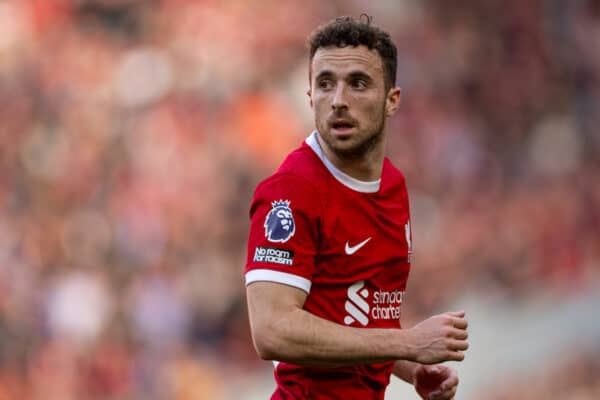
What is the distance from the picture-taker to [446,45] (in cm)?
954

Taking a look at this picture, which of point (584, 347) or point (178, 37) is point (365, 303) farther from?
point (178, 37)

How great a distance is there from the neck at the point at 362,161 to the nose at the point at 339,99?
6.5 inches

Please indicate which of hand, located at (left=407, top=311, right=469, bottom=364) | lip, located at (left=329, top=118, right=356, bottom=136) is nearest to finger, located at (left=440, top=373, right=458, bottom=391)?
hand, located at (left=407, top=311, right=469, bottom=364)

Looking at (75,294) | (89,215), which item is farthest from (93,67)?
(75,294)

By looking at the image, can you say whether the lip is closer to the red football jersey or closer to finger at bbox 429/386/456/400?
the red football jersey

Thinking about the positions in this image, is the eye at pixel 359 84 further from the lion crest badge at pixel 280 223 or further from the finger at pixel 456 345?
the finger at pixel 456 345

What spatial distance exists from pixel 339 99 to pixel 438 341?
881mm

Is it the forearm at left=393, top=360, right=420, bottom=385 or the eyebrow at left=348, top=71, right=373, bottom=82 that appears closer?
the eyebrow at left=348, top=71, right=373, bottom=82

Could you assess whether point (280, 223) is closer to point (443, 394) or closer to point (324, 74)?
point (324, 74)

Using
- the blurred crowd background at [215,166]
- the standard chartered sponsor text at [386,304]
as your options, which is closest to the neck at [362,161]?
the standard chartered sponsor text at [386,304]

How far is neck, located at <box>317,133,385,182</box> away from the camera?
3.54 meters

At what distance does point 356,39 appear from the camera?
3.54 meters

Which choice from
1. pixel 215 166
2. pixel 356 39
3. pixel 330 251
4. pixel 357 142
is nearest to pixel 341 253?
pixel 330 251

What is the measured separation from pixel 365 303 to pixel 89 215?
6.39m
